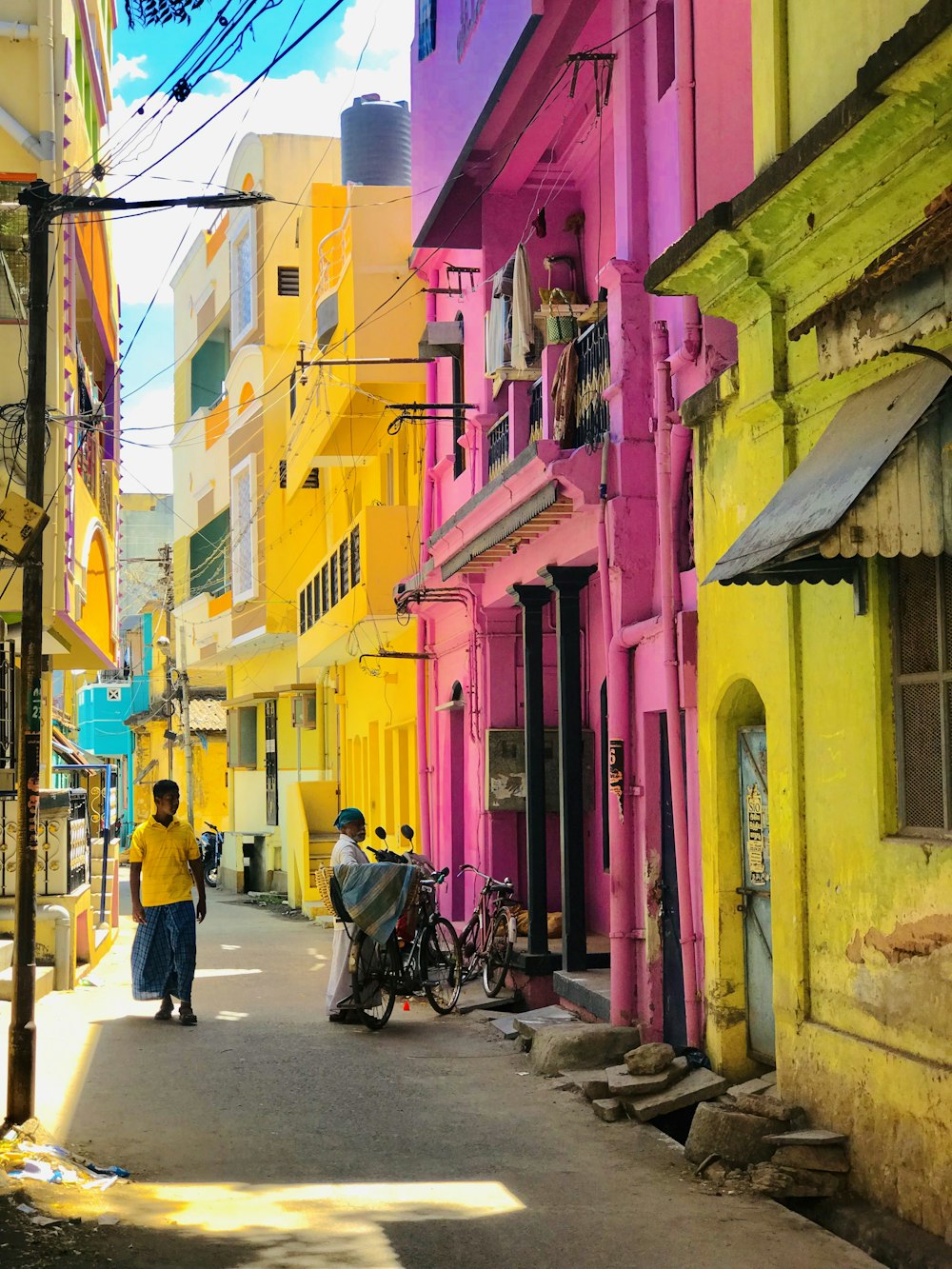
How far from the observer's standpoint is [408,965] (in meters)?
13.3

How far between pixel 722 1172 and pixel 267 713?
30673 mm

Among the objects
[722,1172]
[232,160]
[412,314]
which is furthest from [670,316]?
[232,160]

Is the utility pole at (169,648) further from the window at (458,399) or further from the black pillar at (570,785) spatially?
the black pillar at (570,785)

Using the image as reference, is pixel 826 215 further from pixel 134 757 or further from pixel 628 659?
pixel 134 757

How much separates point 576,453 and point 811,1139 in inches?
225

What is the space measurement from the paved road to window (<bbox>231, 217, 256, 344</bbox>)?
23737 millimetres

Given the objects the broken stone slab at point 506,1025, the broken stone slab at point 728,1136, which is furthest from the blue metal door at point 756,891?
the broken stone slab at point 506,1025

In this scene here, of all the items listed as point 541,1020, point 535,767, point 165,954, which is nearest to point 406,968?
point 541,1020

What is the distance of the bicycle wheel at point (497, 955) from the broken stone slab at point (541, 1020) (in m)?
1.41

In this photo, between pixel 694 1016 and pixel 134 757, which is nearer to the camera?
pixel 694 1016

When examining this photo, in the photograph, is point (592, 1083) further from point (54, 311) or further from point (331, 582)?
point (331, 582)

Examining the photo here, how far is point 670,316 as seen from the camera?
10.8 metres

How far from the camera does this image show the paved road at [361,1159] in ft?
21.0

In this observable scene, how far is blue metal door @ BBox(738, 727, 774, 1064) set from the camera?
8.76m
